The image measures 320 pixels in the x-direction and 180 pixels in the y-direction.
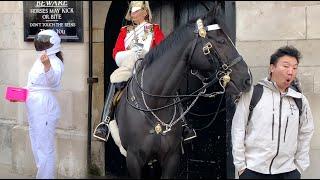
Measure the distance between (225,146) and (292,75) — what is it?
8.43ft

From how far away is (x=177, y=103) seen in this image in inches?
196

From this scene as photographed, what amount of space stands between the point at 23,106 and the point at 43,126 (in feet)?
6.74

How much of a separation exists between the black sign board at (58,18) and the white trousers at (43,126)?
1.41m

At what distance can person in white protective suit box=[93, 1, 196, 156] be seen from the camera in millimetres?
5305

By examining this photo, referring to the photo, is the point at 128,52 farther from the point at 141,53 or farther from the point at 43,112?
the point at 43,112

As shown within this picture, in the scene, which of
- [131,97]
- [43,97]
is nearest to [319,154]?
[131,97]

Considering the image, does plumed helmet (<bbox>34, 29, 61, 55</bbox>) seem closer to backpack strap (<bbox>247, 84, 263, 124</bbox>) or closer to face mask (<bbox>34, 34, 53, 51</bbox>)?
face mask (<bbox>34, 34, 53, 51</bbox>)

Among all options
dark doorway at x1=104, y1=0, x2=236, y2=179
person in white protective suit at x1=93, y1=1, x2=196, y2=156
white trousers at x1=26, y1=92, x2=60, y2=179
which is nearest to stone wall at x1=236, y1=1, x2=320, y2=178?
dark doorway at x1=104, y1=0, x2=236, y2=179

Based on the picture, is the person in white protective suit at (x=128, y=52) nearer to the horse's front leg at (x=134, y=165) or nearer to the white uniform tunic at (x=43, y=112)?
the horse's front leg at (x=134, y=165)

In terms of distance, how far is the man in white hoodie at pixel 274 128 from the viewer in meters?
4.22

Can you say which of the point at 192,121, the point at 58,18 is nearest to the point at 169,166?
the point at 192,121

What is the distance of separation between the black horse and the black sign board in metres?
2.25

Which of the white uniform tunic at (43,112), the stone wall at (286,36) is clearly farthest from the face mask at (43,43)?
the stone wall at (286,36)

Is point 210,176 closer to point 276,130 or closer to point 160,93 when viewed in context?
point 160,93
